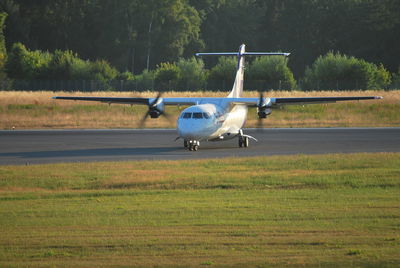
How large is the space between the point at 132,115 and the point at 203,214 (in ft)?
138

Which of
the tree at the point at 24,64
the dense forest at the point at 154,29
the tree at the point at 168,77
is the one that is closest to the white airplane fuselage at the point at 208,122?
the tree at the point at 168,77

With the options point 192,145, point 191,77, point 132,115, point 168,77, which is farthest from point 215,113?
point 191,77

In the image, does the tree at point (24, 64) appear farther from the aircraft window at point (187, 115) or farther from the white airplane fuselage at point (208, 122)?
the aircraft window at point (187, 115)

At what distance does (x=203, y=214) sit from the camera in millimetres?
18297

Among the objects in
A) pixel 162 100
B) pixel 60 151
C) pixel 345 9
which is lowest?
pixel 60 151

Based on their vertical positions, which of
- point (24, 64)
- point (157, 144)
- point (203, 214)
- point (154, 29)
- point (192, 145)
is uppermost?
point (154, 29)

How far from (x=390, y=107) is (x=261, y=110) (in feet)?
86.7

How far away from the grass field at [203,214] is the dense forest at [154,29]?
87171 mm

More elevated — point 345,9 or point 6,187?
point 345,9

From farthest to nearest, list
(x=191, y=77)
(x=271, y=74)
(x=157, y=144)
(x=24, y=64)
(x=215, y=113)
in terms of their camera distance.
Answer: (x=24, y=64) → (x=191, y=77) → (x=271, y=74) → (x=157, y=144) → (x=215, y=113)

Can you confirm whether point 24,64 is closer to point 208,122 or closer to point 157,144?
point 157,144

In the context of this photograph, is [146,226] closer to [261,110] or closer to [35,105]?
[261,110]

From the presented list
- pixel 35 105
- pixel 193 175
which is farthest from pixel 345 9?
pixel 193 175

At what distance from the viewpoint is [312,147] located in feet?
119
